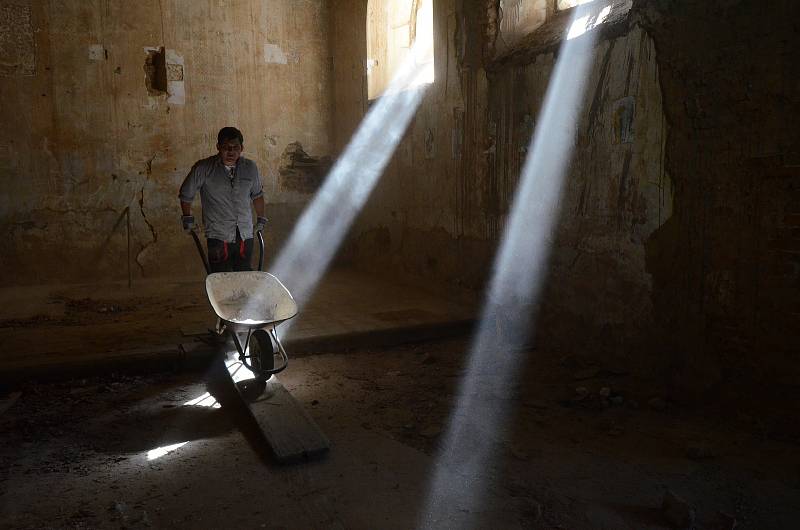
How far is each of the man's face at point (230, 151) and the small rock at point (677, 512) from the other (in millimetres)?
3420

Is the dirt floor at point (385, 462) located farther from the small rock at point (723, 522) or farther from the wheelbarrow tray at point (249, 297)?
the wheelbarrow tray at point (249, 297)

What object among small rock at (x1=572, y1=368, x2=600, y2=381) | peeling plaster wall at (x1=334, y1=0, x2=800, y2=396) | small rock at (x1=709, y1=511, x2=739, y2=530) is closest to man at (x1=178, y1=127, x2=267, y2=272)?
peeling plaster wall at (x1=334, y1=0, x2=800, y2=396)

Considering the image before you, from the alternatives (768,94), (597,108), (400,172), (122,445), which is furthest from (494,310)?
(122,445)

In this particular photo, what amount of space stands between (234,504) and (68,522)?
2.06 feet

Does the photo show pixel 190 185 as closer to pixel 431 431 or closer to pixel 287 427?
pixel 287 427

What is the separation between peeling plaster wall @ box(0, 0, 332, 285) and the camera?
6.91 meters

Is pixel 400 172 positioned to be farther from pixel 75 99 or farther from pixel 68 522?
pixel 68 522

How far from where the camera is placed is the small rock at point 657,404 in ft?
11.8

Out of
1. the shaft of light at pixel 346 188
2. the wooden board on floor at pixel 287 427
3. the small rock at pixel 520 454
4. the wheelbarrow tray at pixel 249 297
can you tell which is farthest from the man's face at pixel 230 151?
the small rock at pixel 520 454

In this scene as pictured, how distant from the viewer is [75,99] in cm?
708

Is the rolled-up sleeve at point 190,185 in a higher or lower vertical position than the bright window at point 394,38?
lower

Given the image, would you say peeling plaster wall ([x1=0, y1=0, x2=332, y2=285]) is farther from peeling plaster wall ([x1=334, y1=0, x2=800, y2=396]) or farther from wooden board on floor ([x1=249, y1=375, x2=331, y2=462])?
wooden board on floor ([x1=249, y1=375, x2=331, y2=462])

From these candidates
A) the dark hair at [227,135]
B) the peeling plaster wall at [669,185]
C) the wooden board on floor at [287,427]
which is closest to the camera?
the wooden board on floor at [287,427]

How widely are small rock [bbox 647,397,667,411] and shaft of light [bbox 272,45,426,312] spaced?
161 inches
